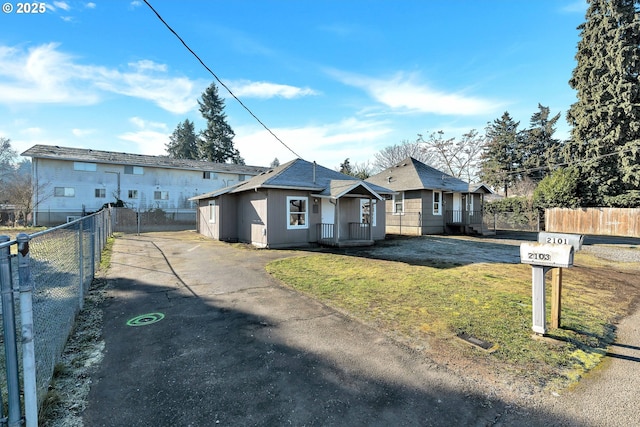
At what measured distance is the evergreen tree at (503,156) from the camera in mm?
38781

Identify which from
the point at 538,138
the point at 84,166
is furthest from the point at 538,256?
the point at 538,138

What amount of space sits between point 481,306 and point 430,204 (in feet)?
50.0

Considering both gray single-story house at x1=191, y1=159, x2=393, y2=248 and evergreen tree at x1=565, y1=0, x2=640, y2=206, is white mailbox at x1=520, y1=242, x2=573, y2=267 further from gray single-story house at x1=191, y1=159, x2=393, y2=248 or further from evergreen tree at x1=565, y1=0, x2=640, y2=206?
evergreen tree at x1=565, y1=0, x2=640, y2=206

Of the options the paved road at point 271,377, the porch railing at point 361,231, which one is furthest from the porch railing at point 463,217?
the paved road at point 271,377

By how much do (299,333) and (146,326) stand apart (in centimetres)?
229

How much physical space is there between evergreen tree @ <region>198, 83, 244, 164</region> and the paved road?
1786 inches

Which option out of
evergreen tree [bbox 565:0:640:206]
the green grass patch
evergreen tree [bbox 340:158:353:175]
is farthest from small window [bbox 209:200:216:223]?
evergreen tree [bbox 565:0:640:206]

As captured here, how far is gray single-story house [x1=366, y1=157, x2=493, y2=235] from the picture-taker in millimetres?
19219

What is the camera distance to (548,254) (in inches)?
141

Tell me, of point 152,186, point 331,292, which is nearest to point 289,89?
point 331,292

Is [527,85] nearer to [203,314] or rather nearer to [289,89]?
[289,89]

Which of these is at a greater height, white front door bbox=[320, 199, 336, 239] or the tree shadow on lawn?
white front door bbox=[320, 199, 336, 239]

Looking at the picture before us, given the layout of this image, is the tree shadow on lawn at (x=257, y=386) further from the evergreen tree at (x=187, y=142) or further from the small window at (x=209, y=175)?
the evergreen tree at (x=187, y=142)

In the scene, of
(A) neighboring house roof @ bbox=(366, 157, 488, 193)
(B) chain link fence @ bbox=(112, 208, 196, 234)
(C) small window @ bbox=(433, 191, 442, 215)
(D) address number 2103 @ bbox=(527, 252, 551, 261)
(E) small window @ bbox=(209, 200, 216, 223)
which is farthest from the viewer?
(B) chain link fence @ bbox=(112, 208, 196, 234)
